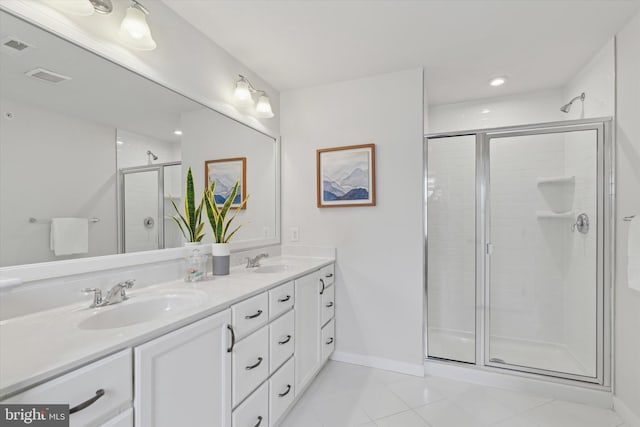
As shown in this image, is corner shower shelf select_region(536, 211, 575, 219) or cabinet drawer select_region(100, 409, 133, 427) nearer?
cabinet drawer select_region(100, 409, 133, 427)

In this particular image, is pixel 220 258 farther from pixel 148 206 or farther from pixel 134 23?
pixel 134 23

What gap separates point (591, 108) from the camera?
2.16m

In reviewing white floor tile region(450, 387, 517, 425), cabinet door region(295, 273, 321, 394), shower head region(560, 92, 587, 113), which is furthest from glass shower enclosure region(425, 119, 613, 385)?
cabinet door region(295, 273, 321, 394)

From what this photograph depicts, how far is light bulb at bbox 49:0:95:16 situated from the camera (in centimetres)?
112

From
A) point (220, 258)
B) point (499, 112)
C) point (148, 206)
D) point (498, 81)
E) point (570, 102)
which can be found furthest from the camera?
point (499, 112)

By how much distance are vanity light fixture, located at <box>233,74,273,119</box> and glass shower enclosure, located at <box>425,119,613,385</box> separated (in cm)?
135

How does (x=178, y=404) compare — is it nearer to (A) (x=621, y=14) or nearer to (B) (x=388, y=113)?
(B) (x=388, y=113)

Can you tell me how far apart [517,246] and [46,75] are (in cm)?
306

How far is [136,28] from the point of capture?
132cm

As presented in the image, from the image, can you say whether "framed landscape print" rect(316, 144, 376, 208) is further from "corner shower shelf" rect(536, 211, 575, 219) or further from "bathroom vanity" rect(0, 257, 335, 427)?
"corner shower shelf" rect(536, 211, 575, 219)

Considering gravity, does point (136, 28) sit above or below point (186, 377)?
above

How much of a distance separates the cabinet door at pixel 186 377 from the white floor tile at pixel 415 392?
1.30m

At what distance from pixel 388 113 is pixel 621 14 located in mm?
1428

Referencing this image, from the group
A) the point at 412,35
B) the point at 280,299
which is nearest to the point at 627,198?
the point at 412,35
